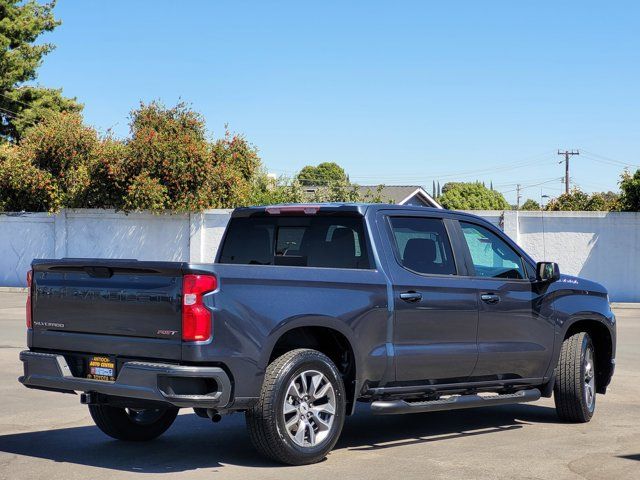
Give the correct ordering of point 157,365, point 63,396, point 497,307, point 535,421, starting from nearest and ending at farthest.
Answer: point 157,365
point 497,307
point 535,421
point 63,396

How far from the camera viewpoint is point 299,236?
895cm

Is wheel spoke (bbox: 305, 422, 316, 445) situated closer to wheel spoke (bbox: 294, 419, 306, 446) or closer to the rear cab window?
wheel spoke (bbox: 294, 419, 306, 446)

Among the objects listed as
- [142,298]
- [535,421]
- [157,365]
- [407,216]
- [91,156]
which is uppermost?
[91,156]

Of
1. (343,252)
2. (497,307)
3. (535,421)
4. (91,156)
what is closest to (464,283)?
(497,307)

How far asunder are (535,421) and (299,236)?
3.15 meters

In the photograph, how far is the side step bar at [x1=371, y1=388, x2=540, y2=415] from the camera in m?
8.12

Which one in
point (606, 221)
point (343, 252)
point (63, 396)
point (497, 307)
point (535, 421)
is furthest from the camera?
point (606, 221)

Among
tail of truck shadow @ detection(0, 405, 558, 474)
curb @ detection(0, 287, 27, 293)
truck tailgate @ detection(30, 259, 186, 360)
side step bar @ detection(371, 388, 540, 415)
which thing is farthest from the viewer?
curb @ detection(0, 287, 27, 293)

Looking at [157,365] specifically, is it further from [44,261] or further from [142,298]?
[44,261]

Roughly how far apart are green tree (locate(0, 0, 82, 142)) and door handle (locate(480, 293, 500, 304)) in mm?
41228

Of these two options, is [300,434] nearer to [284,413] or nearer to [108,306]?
[284,413]

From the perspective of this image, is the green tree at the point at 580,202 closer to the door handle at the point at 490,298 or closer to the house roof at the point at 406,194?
the house roof at the point at 406,194

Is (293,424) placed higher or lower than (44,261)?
lower

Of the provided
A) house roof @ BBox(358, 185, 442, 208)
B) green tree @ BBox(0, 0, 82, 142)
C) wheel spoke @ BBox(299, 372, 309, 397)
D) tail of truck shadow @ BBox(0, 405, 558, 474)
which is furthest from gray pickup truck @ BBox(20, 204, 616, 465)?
house roof @ BBox(358, 185, 442, 208)
